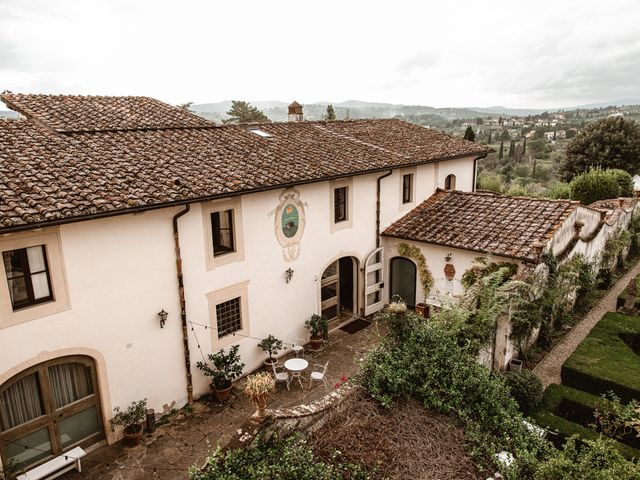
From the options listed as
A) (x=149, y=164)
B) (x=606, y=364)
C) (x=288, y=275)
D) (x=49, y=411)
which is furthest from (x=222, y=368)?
(x=606, y=364)

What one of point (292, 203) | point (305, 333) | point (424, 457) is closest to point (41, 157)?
point (292, 203)

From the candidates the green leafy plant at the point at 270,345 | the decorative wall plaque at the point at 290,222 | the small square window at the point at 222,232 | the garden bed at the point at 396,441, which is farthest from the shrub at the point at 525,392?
the small square window at the point at 222,232

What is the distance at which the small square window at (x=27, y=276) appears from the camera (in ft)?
25.0

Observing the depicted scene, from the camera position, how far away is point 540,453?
25.1 feet

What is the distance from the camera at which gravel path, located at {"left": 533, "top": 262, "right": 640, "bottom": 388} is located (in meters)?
12.2

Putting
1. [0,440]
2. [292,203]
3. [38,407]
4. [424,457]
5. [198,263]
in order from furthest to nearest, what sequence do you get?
1. [292,203]
2. [198,263]
3. [38,407]
4. [0,440]
5. [424,457]

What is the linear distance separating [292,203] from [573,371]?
28.5ft

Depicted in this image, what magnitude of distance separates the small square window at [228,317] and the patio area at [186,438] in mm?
1543

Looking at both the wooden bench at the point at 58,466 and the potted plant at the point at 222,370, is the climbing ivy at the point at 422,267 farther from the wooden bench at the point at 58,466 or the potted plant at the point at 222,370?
the wooden bench at the point at 58,466

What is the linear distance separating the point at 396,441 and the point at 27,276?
7.15 meters

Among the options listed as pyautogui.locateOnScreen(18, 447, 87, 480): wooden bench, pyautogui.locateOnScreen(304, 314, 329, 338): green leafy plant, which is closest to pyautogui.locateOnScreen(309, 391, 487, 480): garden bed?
pyautogui.locateOnScreen(18, 447, 87, 480): wooden bench

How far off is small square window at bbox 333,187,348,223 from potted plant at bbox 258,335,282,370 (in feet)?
13.9

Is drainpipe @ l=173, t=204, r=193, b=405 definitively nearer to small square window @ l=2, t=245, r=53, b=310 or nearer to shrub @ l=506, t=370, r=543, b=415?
small square window @ l=2, t=245, r=53, b=310

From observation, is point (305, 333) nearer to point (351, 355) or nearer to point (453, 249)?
point (351, 355)
